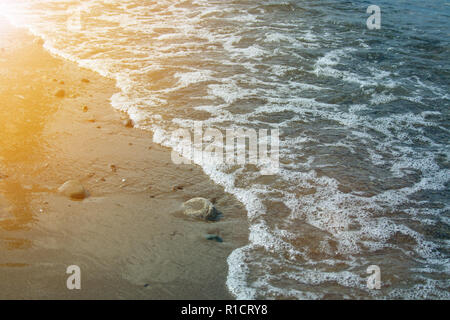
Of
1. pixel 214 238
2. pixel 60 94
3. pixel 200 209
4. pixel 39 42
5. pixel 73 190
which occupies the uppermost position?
pixel 39 42

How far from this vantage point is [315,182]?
4.99m

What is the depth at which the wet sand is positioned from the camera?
134 inches

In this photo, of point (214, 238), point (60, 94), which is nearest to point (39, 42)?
point (60, 94)

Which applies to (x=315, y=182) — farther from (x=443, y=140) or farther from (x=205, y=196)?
(x=443, y=140)

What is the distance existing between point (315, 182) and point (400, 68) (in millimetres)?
5559

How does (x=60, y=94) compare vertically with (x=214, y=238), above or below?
above

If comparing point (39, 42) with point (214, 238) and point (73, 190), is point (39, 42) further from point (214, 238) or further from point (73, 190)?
point (214, 238)

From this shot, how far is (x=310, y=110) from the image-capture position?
6965 mm

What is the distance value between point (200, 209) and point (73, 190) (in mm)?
1486

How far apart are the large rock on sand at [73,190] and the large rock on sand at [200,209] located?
3.91ft

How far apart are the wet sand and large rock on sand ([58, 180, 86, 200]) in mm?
67

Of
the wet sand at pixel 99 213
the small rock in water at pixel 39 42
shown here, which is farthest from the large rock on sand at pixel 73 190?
the small rock in water at pixel 39 42

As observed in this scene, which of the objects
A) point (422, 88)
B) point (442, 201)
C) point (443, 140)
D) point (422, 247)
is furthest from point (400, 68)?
point (422, 247)

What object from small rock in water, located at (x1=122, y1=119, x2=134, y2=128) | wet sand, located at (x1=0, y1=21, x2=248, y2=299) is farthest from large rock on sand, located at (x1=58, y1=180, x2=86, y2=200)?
small rock in water, located at (x1=122, y1=119, x2=134, y2=128)
